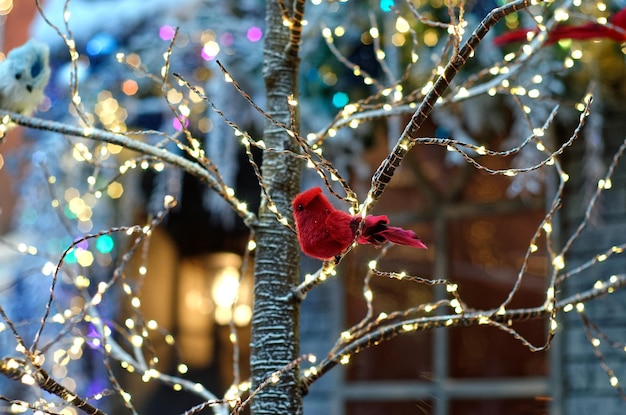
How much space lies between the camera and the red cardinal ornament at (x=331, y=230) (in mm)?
1385

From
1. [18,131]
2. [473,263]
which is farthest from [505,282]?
[18,131]

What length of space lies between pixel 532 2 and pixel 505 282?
261 centimetres

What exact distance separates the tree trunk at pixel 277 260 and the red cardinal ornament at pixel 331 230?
0.92ft

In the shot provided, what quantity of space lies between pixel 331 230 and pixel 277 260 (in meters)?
0.35

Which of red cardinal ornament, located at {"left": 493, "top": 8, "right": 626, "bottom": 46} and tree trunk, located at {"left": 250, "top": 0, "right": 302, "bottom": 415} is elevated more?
red cardinal ornament, located at {"left": 493, "top": 8, "right": 626, "bottom": 46}

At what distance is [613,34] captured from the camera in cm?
218

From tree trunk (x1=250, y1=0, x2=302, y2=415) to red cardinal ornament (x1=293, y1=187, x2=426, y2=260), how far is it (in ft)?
0.92

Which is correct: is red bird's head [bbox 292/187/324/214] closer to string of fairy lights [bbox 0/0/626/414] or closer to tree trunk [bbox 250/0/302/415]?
string of fairy lights [bbox 0/0/626/414]

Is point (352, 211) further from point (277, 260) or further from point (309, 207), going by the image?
point (277, 260)

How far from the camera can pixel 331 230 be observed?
1.41 m

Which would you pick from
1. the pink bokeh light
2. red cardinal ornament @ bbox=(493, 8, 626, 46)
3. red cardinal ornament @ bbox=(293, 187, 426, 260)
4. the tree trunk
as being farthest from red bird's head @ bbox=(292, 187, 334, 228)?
the pink bokeh light

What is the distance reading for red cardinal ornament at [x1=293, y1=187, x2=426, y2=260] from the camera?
4.54 feet

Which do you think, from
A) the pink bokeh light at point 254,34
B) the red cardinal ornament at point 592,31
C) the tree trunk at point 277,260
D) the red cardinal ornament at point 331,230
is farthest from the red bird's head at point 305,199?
the pink bokeh light at point 254,34

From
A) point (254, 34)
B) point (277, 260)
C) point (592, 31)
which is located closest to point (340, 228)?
point (277, 260)
